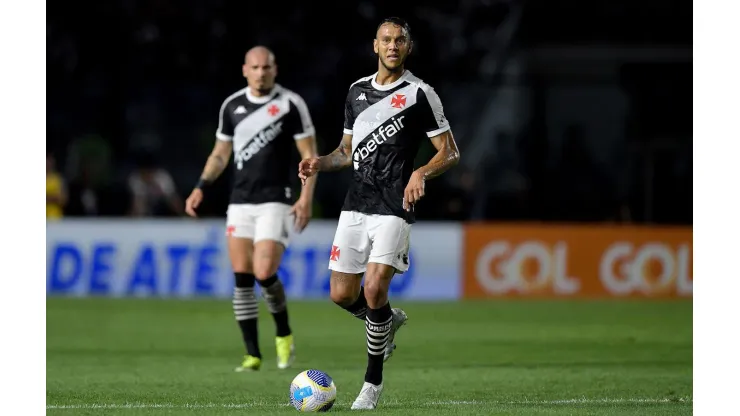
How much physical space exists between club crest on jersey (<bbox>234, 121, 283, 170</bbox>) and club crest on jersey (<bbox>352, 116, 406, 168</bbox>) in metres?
2.64

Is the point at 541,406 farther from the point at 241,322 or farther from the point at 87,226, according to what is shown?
the point at 87,226

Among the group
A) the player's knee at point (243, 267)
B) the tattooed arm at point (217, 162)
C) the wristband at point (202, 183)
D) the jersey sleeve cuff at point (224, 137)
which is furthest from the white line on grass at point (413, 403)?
the jersey sleeve cuff at point (224, 137)

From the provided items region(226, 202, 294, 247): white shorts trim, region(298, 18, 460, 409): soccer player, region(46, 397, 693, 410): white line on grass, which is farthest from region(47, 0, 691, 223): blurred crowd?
region(298, 18, 460, 409): soccer player

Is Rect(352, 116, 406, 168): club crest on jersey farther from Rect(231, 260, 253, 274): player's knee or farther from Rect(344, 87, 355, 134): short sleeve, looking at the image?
Rect(231, 260, 253, 274): player's knee

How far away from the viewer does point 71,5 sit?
23.8 meters

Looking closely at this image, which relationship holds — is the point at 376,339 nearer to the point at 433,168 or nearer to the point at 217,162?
the point at 433,168

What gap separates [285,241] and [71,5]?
14.2 meters

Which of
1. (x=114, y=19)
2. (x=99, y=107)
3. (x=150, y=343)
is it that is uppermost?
(x=114, y=19)

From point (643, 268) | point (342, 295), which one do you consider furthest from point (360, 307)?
point (643, 268)

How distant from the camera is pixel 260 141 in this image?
10922mm

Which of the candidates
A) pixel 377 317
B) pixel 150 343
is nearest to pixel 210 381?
pixel 377 317

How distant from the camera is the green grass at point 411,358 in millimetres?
8477

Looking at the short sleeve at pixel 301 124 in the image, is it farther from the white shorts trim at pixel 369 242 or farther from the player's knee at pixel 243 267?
the white shorts trim at pixel 369 242
